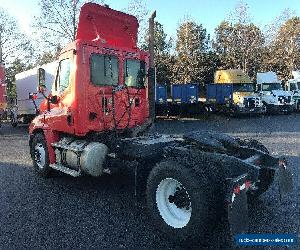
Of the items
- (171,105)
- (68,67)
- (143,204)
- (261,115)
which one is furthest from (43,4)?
(143,204)

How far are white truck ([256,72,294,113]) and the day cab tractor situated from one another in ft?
67.2

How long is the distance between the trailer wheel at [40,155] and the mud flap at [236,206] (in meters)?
4.38

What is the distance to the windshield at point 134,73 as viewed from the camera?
22.1 feet

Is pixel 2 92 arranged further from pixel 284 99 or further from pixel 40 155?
pixel 284 99

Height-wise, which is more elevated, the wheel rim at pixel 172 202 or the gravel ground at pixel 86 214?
the wheel rim at pixel 172 202

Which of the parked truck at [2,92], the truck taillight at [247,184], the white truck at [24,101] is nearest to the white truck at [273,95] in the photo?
the white truck at [24,101]

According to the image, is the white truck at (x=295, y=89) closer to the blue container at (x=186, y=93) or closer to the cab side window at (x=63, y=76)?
the blue container at (x=186, y=93)

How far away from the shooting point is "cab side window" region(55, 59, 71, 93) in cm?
645

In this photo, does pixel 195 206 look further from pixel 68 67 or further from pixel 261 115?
pixel 261 115

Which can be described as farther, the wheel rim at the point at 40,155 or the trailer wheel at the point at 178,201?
the wheel rim at the point at 40,155

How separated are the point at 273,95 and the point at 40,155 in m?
22.1

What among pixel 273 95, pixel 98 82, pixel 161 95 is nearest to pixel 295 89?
pixel 273 95

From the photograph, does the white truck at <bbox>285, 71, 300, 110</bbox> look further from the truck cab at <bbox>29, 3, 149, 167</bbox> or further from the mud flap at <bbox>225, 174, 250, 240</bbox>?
the mud flap at <bbox>225, 174, 250, 240</bbox>

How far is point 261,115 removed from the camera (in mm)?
24781
